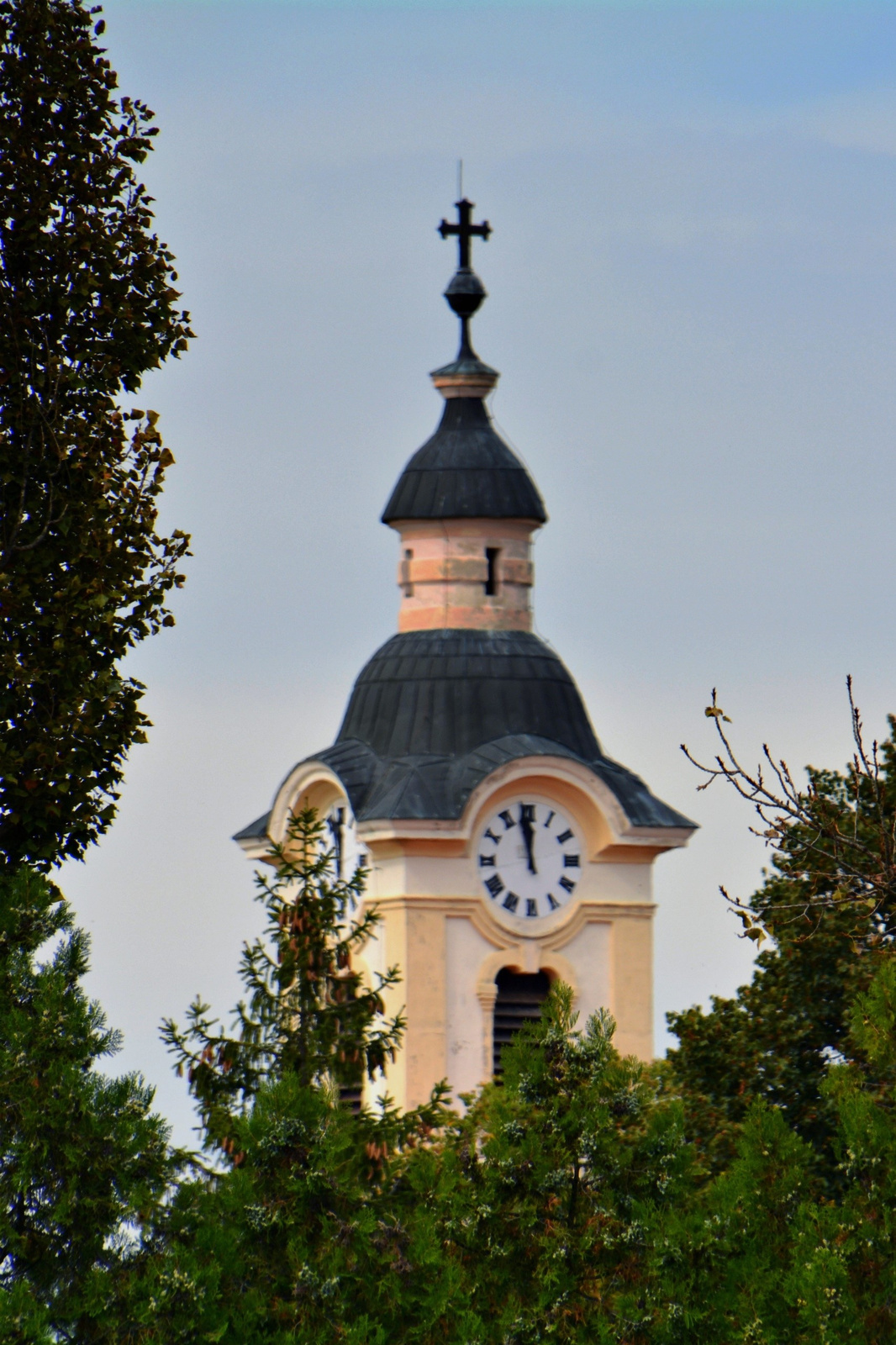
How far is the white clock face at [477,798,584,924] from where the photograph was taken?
220 feet

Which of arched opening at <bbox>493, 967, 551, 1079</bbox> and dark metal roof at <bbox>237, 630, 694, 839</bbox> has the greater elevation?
dark metal roof at <bbox>237, 630, 694, 839</bbox>

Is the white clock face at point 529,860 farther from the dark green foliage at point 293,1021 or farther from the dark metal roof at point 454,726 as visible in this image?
the dark green foliage at point 293,1021

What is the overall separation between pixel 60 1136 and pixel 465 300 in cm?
3645

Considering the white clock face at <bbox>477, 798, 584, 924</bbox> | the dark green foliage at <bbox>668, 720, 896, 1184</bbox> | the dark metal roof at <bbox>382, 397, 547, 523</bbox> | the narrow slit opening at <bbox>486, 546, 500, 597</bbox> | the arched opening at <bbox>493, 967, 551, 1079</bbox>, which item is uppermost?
the dark metal roof at <bbox>382, 397, 547, 523</bbox>

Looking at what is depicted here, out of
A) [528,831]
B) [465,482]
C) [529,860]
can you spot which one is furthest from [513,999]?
[465,482]

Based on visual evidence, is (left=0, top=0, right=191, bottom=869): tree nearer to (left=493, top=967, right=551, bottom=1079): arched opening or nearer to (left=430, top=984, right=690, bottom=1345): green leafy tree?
(left=430, top=984, right=690, bottom=1345): green leafy tree

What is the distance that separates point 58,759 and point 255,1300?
15.2 ft

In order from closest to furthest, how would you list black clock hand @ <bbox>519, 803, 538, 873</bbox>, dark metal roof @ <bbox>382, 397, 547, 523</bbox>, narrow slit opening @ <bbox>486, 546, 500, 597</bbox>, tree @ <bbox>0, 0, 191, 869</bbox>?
tree @ <bbox>0, 0, 191, 869</bbox>
black clock hand @ <bbox>519, 803, 538, 873</bbox>
dark metal roof @ <bbox>382, 397, 547, 523</bbox>
narrow slit opening @ <bbox>486, 546, 500, 597</bbox>

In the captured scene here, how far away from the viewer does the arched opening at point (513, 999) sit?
6769 centimetres

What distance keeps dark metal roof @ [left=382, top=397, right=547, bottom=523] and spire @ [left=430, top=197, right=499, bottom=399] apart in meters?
0.57

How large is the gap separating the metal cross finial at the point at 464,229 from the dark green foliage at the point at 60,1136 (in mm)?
35773

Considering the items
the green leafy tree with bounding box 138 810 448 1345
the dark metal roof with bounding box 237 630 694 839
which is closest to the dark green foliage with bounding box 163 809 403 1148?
the green leafy tree with bounding box 138 810 448 1345

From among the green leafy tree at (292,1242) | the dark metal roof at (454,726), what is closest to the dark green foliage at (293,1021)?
the green leafy tree at (292,1242)

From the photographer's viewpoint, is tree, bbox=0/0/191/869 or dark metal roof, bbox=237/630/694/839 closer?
tree, bbox=0/0/191/869
